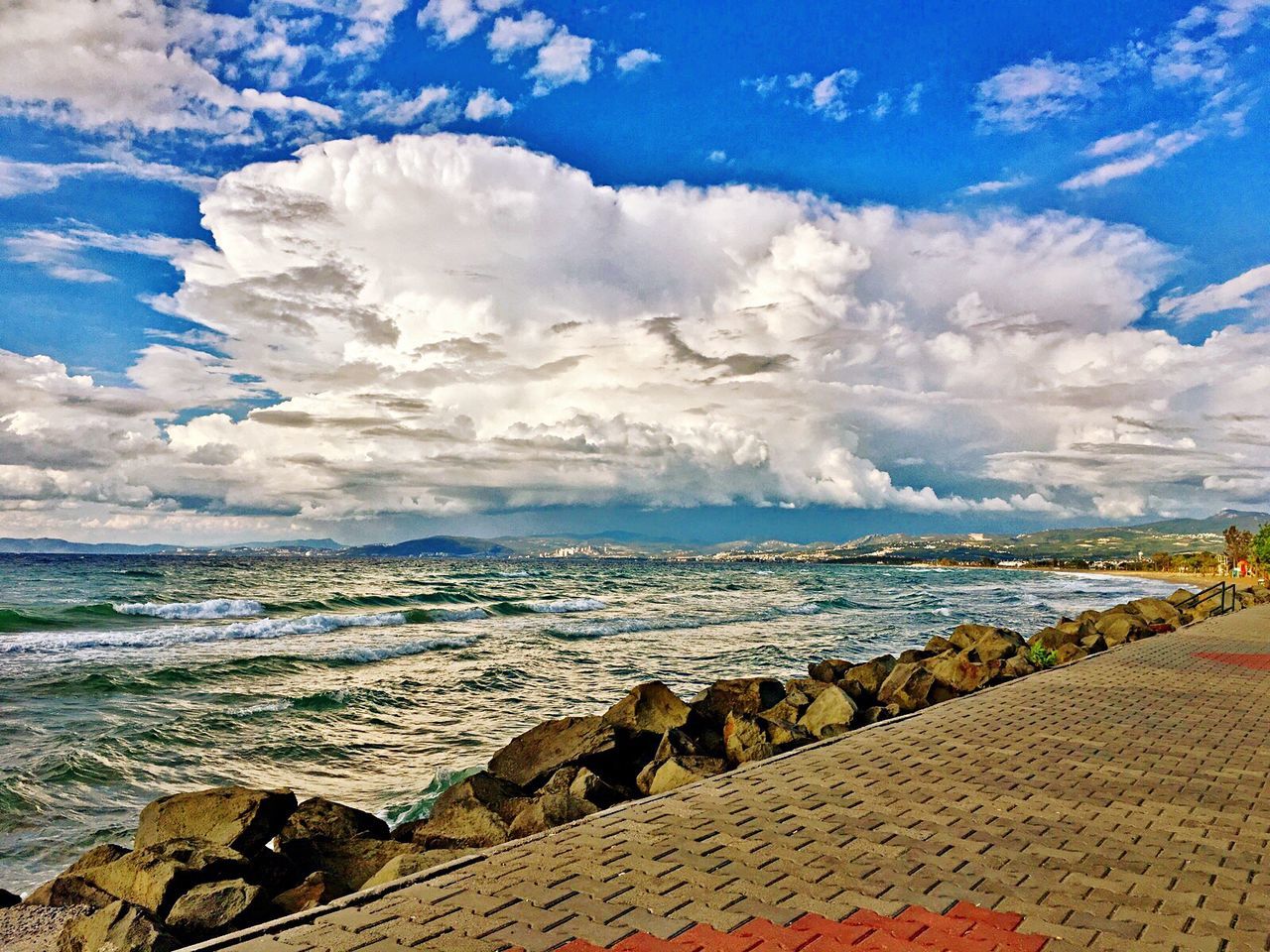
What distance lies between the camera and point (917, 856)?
524cm

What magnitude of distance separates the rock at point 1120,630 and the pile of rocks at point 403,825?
1031cm

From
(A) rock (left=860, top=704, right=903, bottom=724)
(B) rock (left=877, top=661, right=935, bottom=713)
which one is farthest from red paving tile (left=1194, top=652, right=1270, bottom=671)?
(A) rock (left=860, top=704, right=903, bottom=724)

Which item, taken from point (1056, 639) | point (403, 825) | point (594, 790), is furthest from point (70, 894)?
point (1056, 639)

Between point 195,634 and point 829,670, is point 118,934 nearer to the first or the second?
point 829,670

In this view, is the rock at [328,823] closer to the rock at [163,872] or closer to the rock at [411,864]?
the rock at [163,872]

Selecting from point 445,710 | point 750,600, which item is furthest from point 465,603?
point 445,710

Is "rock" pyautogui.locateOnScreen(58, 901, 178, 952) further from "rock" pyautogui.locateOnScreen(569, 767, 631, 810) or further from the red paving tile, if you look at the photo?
the red paving tile

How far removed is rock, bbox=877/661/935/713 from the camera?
1240 centimetres

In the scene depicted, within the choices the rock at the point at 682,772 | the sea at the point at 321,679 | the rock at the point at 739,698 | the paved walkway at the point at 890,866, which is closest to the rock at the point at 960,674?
the rock at the point at 739,698

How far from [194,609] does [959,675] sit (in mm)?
34694

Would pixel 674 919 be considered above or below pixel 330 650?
above

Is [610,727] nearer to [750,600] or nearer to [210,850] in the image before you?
[210,850]

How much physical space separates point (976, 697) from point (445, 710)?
903cm

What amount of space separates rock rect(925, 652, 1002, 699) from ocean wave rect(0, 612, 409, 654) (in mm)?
22176
